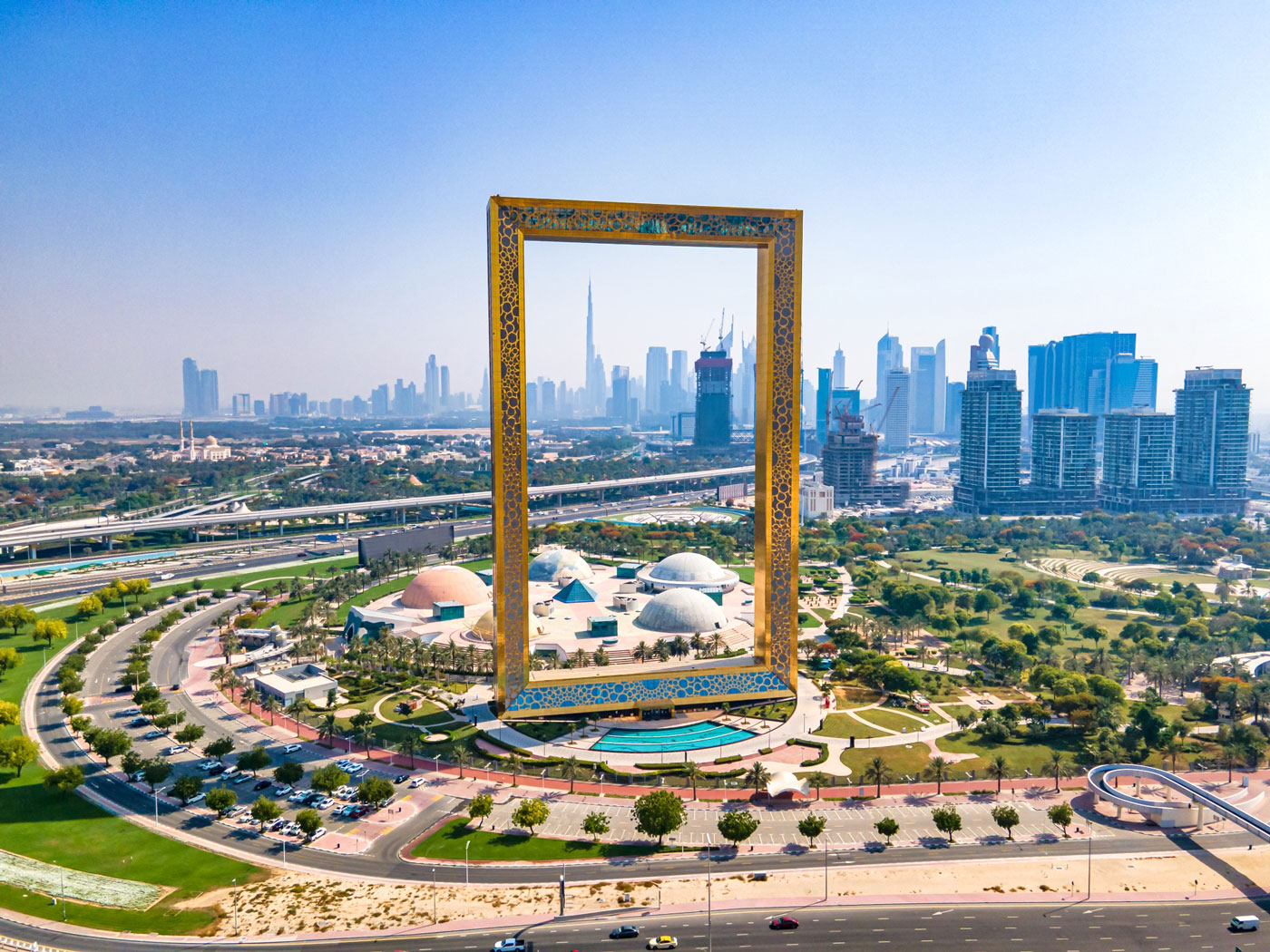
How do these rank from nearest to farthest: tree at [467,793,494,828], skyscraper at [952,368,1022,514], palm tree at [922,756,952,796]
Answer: tree at [467,793,494,828] → palm tree at [922,756,952,796] → skyscraper at [952,368,1022,514]

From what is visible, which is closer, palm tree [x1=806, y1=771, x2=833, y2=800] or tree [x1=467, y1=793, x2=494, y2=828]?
tree [x1=467, y1=793, x2=494, y2=828]

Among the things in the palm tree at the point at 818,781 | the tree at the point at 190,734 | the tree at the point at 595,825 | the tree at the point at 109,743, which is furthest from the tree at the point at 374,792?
the palm tree at the point at 818,781

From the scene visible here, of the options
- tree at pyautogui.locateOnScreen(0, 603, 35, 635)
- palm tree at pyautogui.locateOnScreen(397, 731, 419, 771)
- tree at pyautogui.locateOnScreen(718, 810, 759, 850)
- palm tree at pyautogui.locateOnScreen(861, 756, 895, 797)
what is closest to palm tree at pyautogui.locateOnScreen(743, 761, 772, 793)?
tree at pyautogui.locateOnScreen(718, 810, 759, 850)

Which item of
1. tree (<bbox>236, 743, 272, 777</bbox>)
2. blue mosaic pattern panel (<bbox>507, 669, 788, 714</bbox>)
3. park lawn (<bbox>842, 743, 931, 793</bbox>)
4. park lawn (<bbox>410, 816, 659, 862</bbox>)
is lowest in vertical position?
park lawn (<bbox>842, 743, 931, 793</bbox>)

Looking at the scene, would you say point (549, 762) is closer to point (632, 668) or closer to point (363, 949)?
point (632, 668)

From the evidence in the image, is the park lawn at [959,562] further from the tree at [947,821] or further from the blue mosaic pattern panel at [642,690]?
the tree at [947,821]

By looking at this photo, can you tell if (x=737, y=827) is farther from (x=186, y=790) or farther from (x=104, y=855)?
(x=104, y=855)

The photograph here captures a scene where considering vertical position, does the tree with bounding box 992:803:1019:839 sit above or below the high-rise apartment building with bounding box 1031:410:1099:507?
below

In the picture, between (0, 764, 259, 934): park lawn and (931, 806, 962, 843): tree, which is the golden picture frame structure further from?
(0, 764, 259, 934): park lawn
